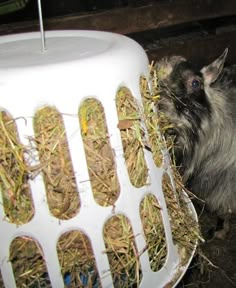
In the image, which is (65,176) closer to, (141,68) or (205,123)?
(141,68)

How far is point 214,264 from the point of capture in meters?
2.73

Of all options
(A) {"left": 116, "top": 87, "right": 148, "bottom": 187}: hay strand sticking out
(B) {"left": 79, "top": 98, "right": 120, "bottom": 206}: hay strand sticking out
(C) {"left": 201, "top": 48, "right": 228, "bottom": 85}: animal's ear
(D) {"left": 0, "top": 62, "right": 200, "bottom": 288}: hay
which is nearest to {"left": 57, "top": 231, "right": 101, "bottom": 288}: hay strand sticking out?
(D) {"left": 0, "top": 62, "right": 200, "bottom": 288}: hay

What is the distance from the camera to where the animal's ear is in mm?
2523

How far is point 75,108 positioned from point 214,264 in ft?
5.48

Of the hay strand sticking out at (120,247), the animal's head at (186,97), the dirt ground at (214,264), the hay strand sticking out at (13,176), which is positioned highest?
the animal's head at (186,97)

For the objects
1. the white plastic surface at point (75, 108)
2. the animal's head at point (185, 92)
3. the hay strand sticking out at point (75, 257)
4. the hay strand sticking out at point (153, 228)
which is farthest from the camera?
the animal's head at point (185, 92)

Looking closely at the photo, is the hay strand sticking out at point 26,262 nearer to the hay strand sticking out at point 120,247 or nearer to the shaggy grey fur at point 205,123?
the hay strand sticking out at point 120,247

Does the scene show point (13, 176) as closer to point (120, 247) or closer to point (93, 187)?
point (93, 187)

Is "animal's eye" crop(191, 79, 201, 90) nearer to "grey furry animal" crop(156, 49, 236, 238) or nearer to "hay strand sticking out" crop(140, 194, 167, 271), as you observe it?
"grey furry animal" crop(156, 49, 236, 238)

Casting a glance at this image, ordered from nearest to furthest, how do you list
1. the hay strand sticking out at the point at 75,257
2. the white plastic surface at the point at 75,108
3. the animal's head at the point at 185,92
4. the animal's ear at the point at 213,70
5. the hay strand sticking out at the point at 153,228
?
the white plastic surface at the point at 75,108 → the hay strand sticking out at the point at 75,257 → the hay strand sticking out at the point at 153,228 → the animal's head at the point at 185,92 → the animal's ear at the point at 213,70

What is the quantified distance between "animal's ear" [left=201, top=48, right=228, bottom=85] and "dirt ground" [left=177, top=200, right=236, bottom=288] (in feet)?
2.44

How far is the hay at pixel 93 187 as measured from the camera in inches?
57.8

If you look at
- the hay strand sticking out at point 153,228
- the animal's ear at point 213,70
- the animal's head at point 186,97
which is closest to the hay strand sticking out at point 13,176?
the hay strand sticking out at point 153,228

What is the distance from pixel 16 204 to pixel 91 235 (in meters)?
0.26
